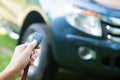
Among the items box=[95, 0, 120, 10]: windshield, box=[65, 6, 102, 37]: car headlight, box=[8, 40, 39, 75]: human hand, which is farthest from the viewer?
box=[95, 0, 120, 10]: windshield

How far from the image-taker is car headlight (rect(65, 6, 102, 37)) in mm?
4531

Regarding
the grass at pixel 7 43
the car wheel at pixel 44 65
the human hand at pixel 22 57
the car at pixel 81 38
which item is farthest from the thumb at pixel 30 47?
the grass at pixel 7 43

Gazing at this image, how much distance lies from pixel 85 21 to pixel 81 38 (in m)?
0.18

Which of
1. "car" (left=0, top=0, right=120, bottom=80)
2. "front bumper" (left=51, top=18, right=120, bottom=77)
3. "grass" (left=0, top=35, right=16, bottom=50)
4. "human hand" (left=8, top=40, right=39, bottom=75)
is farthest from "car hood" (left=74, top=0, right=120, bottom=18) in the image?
"human hand" (left=8, top=40, right=39, bottom=75)

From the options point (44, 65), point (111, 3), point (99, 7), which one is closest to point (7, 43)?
point (44, 65)

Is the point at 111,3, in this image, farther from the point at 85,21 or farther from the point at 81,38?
the point at 81,38

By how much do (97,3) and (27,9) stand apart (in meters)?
1.14

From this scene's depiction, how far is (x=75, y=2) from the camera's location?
4680mm

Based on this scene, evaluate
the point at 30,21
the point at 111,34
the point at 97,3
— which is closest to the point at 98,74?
the point at 111,34

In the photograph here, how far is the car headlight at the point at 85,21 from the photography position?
4.53 meters

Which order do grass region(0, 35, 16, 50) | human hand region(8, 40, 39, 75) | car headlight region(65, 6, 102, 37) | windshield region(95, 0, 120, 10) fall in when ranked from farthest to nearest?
1. grass region(0, 35, 16, 50)
2. windshield region(95, 0, 120, 10)
3. car headlight region(65, 6, 102, 37)
4. human hand region(8, 40, 39, 75)

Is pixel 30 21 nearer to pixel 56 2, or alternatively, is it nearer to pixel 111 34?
pixel 56 2

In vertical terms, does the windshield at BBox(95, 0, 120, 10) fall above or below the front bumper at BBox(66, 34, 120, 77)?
above

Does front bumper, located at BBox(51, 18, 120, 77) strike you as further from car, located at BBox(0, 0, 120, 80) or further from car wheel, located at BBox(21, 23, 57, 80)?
car wheel, located at BBox(21, 23, 57, 80)
